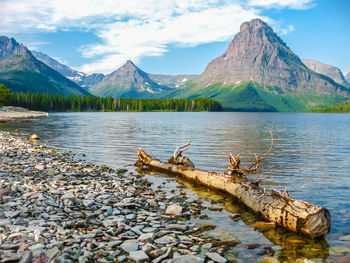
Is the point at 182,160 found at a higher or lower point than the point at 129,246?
higher

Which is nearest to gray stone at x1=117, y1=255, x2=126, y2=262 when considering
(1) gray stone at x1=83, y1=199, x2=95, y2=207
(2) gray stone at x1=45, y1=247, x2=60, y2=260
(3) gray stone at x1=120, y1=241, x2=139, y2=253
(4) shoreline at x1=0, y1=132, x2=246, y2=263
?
(4) shoreline at x1=0, y1=132, x2=246, y2=263

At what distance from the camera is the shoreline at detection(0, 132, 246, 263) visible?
26.8 ft

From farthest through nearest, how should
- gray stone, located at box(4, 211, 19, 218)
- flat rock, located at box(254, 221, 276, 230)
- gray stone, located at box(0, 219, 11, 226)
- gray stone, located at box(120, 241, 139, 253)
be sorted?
1. flat rock, located at box(254, 221, 276, 230)
2. gray stone, located at box(4, 211, 19, 218)
3. gray stone, located at box(0, 219, 11, 226)
4. gray stone, located at box(120, 241, 139, 253)

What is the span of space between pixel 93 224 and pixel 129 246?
2.49m

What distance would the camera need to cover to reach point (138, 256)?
27.0 ft

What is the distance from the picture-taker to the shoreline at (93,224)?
816cm

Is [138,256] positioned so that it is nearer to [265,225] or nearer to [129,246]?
[129,246]

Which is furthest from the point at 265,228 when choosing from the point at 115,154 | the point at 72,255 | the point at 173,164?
the point at 115,154

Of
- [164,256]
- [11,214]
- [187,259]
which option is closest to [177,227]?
[164,256]

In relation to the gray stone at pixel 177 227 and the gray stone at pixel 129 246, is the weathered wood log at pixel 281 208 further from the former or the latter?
the gray stone at pixel 129 246

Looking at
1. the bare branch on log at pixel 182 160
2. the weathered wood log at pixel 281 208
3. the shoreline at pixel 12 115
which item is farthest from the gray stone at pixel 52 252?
the shoreline at pixel 12 115

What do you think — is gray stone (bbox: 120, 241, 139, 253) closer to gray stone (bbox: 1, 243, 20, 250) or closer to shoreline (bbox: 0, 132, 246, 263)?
shoreline (bbox: 0, 132, 246, 263)

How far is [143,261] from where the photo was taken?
26.9 ft

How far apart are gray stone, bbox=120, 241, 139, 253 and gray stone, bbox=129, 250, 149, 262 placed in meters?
0.29
